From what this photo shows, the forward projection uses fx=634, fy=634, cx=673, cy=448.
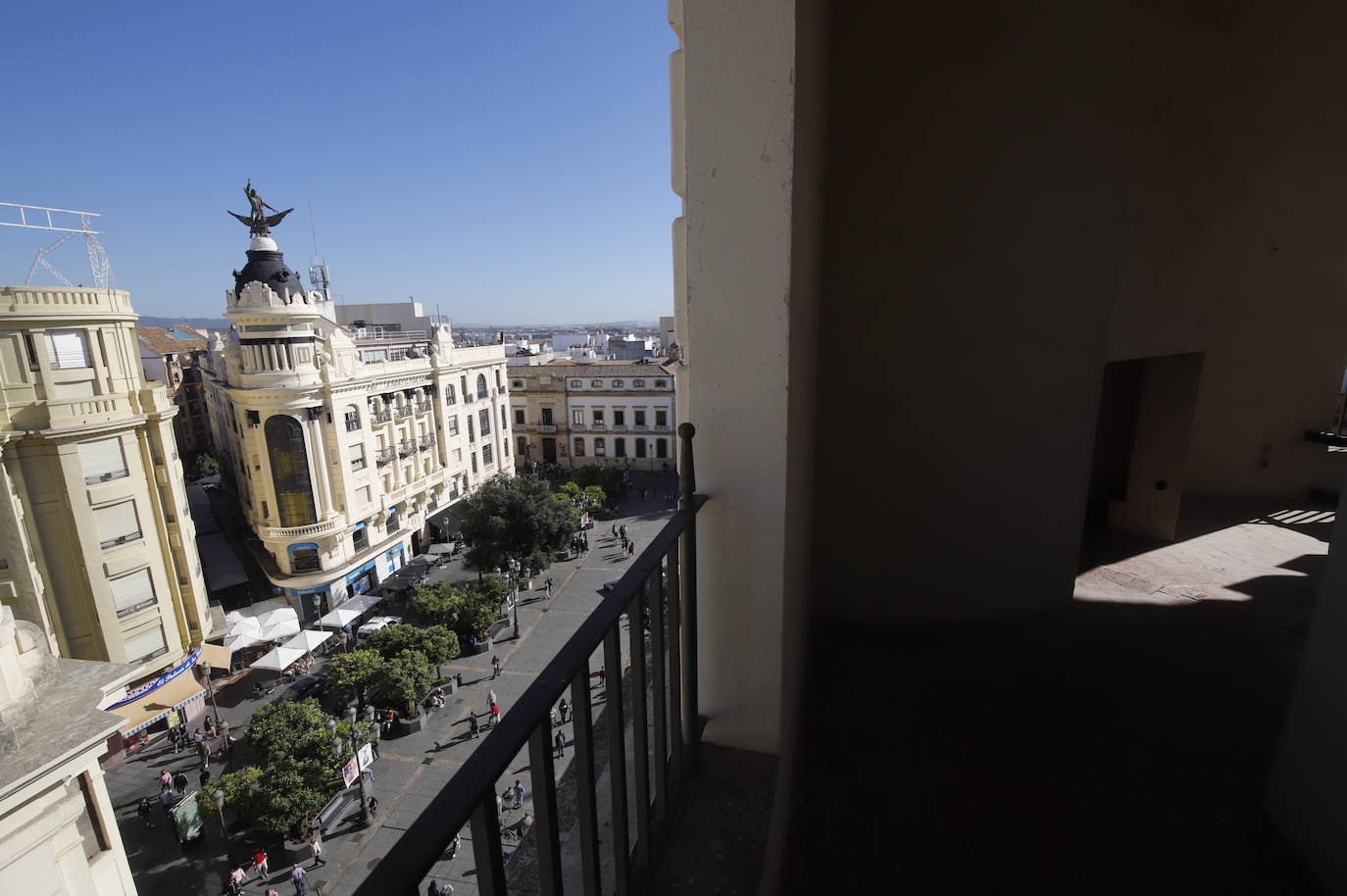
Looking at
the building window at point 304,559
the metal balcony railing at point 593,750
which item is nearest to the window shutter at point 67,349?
the building window at point 304,559

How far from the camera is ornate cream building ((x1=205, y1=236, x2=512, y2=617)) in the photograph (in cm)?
1714

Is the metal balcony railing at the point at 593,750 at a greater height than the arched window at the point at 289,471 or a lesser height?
greater

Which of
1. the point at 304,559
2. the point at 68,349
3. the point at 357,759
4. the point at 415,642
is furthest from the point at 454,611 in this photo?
→ the point at 68,349

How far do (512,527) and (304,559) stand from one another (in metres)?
6.30

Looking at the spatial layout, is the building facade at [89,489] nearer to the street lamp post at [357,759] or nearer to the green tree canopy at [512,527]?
the street lamp post at [357,759]

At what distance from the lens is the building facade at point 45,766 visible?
3.67m

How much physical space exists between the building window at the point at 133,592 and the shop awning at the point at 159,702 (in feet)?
3.17

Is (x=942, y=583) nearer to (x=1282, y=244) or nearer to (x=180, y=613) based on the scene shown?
(x=1282, y=244)

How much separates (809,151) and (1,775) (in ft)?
17.7

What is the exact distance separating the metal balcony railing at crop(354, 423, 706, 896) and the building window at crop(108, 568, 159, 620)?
16234 millimetres

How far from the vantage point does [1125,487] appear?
20.4 feet

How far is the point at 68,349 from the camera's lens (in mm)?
12438

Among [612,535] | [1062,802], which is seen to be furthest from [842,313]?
[612,535]

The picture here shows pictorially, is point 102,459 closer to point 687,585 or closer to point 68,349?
point 68,349
